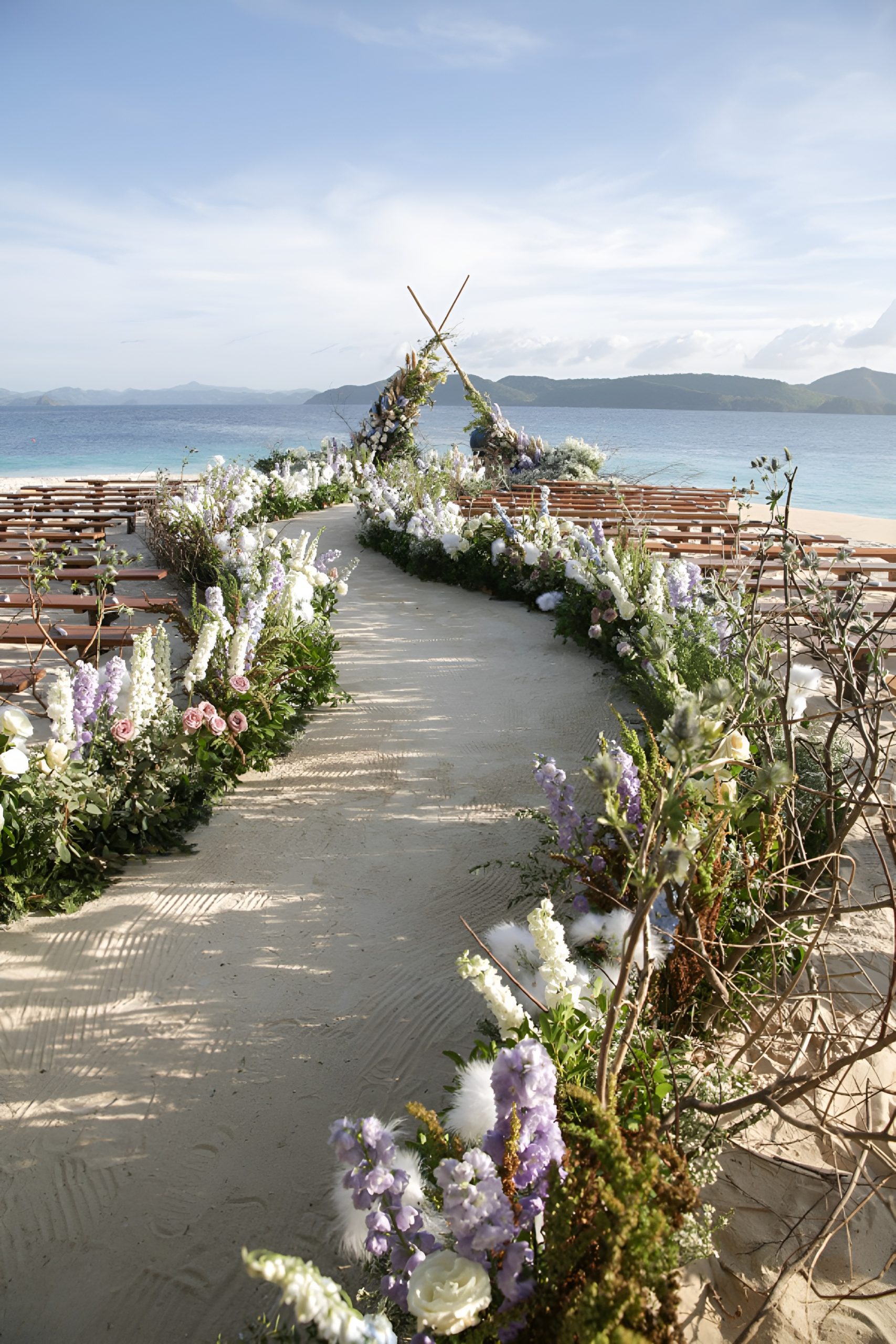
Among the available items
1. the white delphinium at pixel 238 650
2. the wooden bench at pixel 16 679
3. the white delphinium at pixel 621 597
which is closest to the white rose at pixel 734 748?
the white delphinium at pixel 238 650

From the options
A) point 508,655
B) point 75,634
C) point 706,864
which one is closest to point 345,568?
point 508,655

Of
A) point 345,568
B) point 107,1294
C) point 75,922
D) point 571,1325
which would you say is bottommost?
point 107,1294

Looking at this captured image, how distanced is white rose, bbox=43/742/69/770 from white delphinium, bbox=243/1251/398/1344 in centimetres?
260

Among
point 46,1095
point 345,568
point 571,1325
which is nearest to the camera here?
point 571,1325

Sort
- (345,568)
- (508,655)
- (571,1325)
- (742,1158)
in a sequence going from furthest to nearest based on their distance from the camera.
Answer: (345,568), (508,655), (742,1158), (571,1325)

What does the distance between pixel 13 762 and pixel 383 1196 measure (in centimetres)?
221

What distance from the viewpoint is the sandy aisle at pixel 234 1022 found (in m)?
2.04

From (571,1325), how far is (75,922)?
8.75 feet

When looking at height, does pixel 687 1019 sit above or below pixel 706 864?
below

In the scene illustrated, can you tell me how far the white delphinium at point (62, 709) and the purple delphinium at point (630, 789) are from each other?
2.23 meters

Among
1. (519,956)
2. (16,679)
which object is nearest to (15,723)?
(16,679)

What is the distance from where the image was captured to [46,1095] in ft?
8.20

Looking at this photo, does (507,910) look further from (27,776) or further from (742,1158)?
(27,776)

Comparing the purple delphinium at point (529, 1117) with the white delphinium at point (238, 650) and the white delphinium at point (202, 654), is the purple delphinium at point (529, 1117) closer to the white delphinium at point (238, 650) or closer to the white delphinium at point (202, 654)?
the white delphinium at point (202, 654)
